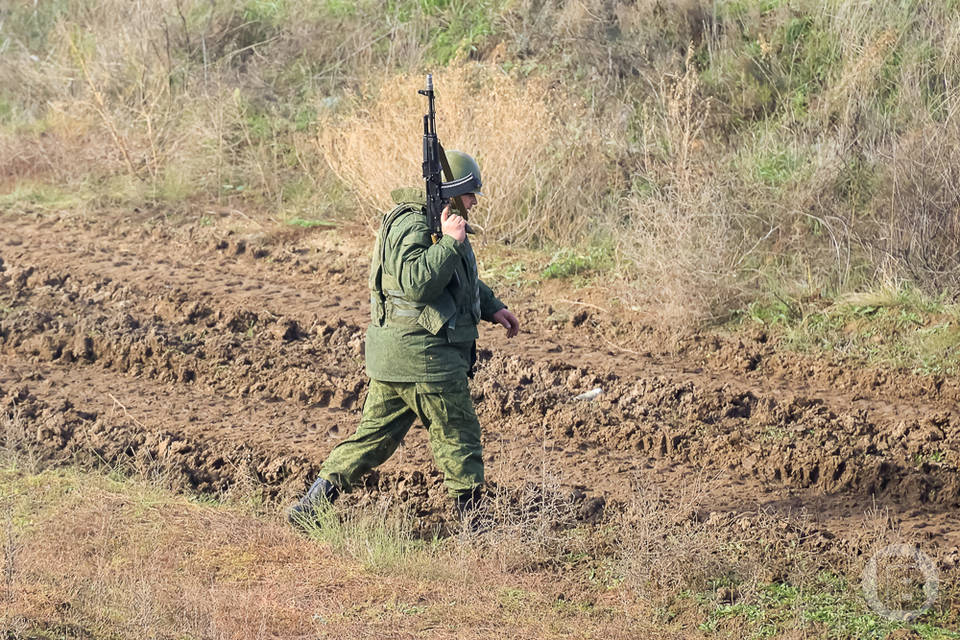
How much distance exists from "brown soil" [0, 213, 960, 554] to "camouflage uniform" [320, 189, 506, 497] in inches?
21.7

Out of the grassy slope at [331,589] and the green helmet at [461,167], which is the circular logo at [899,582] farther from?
the green helmet at [461,167]

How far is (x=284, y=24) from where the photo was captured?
49.3 feet

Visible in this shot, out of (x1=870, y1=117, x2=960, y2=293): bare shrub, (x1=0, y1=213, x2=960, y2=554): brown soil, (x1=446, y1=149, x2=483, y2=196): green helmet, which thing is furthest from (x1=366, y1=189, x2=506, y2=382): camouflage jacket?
(x1=870, y1=117, x2=960, y2=293): bare shrub

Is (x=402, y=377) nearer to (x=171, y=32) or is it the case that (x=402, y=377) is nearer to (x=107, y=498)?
(x=107, y=498)

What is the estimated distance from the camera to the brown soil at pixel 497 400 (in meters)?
6.17

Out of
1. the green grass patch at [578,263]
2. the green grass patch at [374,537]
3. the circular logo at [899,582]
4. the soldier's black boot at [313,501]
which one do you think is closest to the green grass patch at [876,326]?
the green grass patch at [578,263]

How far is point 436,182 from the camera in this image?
17.2 feet

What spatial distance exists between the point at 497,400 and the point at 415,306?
83.0 inches

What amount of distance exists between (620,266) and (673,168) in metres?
1.19

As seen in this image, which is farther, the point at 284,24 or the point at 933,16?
the point at 284,24

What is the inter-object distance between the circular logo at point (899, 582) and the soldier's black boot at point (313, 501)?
2.47 metres

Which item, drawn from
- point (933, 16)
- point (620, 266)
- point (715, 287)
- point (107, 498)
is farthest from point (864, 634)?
point (933, 16)

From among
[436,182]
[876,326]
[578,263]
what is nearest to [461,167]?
[436,182]

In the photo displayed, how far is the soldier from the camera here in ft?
16.9
